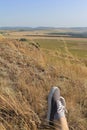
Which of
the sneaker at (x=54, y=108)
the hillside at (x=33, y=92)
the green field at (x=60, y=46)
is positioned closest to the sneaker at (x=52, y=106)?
the sneaker at (x=54, y=108)

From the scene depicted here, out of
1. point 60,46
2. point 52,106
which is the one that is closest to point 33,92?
point 52,106

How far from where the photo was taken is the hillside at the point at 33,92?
3541mm

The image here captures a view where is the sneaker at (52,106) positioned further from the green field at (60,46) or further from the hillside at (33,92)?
the green field at (60,46)

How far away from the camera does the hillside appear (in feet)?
11.6

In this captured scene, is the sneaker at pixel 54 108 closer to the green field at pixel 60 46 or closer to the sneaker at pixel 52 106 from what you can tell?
the sneaker at pixel 52 106

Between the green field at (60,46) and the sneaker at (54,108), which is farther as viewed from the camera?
the green field at (60,46)

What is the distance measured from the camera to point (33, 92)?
421 cm

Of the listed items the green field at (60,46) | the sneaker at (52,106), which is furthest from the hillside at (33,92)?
the green field at (60,46)

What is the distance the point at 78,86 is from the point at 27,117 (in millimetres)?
1540

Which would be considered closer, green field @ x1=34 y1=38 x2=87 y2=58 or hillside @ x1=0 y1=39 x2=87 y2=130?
hillside @ x1=0 y1=39 x2=87 y2=130

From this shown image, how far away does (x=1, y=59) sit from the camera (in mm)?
5891

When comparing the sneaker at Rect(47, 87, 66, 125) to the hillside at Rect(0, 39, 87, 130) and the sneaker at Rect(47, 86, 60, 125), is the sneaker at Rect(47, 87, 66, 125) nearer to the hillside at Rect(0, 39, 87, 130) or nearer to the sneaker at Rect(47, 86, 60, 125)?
the sneaker at Rect(47, 86, 60, 125)

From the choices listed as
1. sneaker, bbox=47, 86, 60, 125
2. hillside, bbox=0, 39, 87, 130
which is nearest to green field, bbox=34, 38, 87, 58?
hillside, bbox=0, 39, 87, 130

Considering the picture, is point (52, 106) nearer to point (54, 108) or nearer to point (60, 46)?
point (54, 108)
